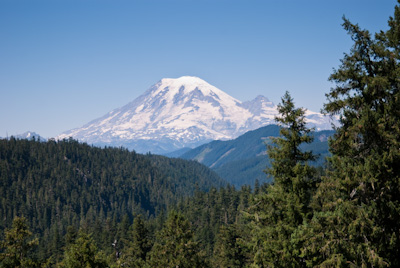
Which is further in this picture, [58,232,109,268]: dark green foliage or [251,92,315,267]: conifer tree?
[58,232,109,268]: dark green foliage

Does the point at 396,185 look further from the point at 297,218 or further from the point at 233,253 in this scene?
the point at 233,253

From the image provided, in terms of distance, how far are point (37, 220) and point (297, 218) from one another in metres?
198

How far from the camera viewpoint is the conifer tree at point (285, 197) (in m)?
16.9

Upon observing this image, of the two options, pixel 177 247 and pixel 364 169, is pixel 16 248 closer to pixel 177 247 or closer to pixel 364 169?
pixel 177 247

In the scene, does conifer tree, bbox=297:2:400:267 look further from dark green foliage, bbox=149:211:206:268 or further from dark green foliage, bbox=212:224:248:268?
dark green foliage, bbox=212:224:248:268

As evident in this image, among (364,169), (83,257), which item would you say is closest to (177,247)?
(83,257)

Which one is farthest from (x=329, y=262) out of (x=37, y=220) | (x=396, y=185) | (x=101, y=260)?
(x=37, y=220)

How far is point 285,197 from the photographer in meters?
17.5

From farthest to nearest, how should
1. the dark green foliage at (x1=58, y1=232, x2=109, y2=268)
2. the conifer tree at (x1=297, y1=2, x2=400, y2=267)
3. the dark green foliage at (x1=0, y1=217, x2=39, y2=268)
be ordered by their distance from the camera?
the dark green foliage at (x1=0, y1=217, x2=39, y2=268)
the dark green foliage at (x1=58, y1=232, x2=109, y2=268)
the conifer tree at (x1=297, y1=2, x2=400, y2=267)

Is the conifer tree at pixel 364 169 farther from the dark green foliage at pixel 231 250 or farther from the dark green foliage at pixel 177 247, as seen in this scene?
the dark green foliage at pixel 231 250

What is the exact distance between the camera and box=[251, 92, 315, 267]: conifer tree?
55.3 feet

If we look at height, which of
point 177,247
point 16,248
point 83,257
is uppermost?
point 16,248

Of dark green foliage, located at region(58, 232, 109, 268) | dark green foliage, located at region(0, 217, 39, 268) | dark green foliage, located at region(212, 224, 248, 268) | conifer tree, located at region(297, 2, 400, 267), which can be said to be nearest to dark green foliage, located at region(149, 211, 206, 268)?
dark green foliage, located at region(58, 232, 109, 268)

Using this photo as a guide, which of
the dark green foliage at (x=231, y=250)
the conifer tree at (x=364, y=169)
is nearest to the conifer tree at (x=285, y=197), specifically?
the conifer tree at (x=364, y=169)
